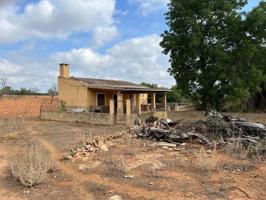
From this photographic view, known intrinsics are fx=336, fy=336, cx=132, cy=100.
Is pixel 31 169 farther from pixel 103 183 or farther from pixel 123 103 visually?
pixel 123 103

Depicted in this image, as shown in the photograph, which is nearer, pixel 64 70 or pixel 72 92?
pixel 72 92

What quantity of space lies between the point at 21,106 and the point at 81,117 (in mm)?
11967

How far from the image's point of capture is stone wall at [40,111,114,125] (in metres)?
20.7

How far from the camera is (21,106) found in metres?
32.3

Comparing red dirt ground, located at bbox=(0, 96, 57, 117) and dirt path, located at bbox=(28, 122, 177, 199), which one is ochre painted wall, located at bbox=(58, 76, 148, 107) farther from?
dirt path, located at bbox=(28, 122, 177, 199)

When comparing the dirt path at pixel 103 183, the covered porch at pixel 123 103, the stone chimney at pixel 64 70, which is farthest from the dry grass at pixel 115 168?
the stone chimney at pixel 64 70

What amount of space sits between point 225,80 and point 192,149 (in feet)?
43.2

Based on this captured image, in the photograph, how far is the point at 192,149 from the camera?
10742 mm

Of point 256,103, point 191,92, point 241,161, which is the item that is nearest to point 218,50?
point 191,92

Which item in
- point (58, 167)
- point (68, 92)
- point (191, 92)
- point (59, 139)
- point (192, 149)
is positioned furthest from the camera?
point (68, 92)

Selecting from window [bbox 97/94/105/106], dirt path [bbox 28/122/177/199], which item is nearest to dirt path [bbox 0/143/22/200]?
dirt path [bbox 28/122/177/199]

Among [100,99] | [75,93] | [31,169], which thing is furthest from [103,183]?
[100,99]

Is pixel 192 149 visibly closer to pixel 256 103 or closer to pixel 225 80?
pixel 225 80

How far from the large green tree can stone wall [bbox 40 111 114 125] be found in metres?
6.84
